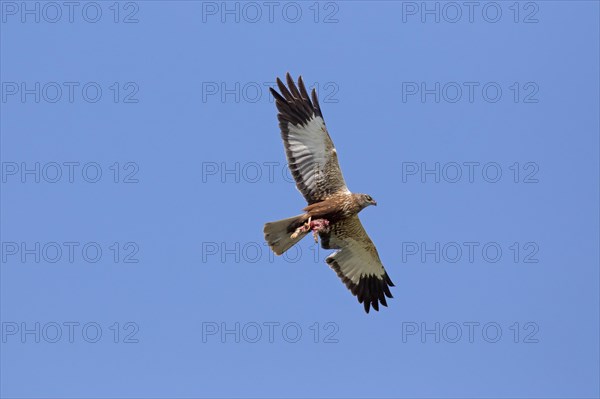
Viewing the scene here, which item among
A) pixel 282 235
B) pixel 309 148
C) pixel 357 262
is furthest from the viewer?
pixel 357 262

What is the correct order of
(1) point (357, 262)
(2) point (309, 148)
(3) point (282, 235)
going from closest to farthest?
(3) point (282, 235) → (2) point (309, 148) → (1) point (357, 262)

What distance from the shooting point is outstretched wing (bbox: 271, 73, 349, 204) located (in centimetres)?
2122

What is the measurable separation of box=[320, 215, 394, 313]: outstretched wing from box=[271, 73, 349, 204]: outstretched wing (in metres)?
0.92

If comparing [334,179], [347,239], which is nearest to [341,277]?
[347,239]

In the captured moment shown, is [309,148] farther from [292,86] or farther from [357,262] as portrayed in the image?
[357,262]

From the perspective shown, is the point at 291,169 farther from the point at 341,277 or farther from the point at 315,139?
the point at 341,277

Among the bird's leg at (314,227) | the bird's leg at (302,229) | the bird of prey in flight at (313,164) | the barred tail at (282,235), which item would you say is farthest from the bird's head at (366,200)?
the barred tail at (282,235)

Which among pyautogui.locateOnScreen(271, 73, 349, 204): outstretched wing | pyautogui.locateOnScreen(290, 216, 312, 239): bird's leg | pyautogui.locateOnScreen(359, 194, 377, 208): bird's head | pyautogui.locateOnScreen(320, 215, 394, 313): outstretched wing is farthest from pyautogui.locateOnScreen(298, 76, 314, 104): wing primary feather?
pyautogui.locateOnScreen(320, 215, 394, 313): outstretched wing

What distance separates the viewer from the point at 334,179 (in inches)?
842

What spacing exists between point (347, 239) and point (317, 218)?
57.4 inches

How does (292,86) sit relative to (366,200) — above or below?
above

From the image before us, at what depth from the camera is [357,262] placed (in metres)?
22.8

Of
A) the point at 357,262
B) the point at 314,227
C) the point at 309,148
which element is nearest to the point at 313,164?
the point at 309,148

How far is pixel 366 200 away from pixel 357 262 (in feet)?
6.72
